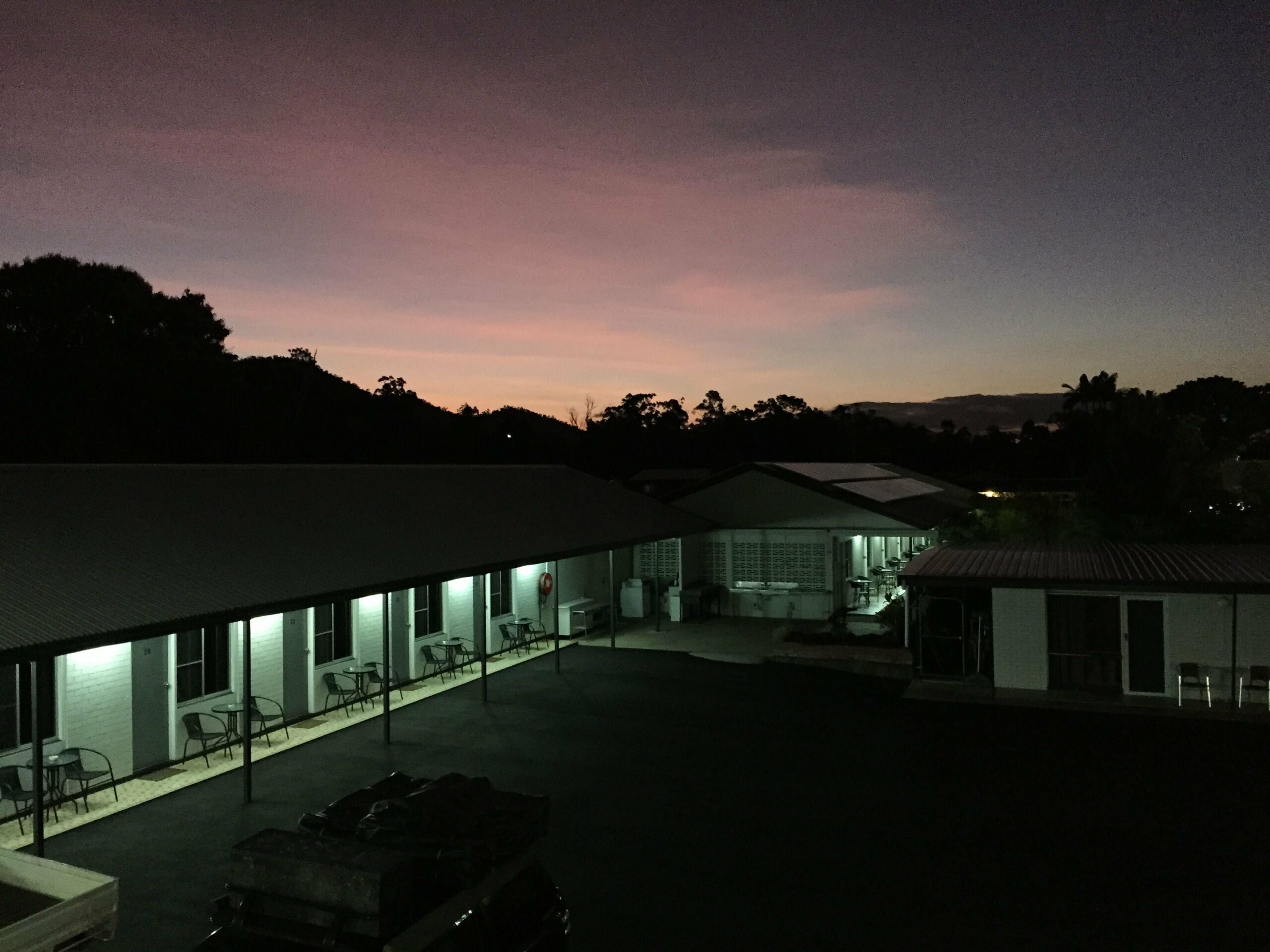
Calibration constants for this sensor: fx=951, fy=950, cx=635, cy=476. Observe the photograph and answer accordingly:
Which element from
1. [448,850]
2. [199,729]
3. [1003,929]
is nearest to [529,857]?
[448,850]

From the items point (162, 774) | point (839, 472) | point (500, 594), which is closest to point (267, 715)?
point (162, 774)

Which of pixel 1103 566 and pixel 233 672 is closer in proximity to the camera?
pixel 233 672

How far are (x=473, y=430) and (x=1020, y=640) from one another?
1874 inches

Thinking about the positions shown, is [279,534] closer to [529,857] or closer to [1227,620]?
[529,857]

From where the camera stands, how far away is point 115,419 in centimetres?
3738

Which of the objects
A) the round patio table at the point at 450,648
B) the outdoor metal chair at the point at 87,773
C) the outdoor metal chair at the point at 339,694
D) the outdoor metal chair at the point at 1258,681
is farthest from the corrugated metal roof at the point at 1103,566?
the outdoor metal chair at the point at 87,773

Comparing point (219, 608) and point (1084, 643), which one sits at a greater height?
point (219, 608)

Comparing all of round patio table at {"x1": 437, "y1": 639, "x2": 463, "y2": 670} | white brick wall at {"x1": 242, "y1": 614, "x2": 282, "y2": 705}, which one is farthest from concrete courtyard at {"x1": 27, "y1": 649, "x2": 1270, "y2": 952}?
round patio table at {"x1": 437, "y1": 639, "x2": 463, "y2": 670}

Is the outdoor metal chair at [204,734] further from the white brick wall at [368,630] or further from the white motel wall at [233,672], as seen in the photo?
the white brick wall at [368,630]

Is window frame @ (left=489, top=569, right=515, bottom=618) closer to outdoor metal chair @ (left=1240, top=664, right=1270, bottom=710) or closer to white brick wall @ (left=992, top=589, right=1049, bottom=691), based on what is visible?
white brick wall @ (left=992, top=589, right=1049, bottom=691)

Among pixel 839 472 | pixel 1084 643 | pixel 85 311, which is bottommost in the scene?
pixel 1084 643

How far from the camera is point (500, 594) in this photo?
1988cm

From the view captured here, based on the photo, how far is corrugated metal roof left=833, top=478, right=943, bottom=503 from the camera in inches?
988

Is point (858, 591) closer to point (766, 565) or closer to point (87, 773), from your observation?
point (766, 565)
